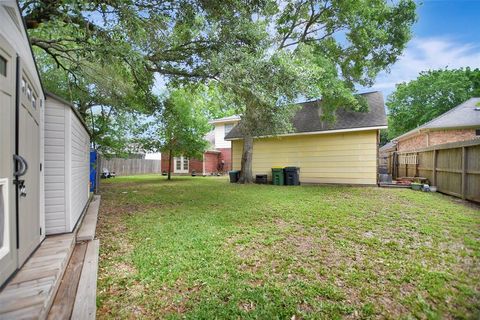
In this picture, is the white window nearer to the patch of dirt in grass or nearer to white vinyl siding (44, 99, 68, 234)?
white vinyl siding (44, 99, 68, 234)

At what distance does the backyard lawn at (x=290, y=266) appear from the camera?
81.8 inches

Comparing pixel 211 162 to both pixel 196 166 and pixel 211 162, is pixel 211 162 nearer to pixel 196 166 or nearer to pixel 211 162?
pixel 211 162

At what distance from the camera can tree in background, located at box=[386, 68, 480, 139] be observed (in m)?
24.7

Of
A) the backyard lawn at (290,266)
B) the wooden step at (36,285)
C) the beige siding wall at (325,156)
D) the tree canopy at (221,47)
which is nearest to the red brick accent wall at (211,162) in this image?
the beige siding wall at (325,156)

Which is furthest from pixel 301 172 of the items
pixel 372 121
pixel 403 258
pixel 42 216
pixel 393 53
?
pixel 42 216

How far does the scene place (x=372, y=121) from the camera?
10.2 metres

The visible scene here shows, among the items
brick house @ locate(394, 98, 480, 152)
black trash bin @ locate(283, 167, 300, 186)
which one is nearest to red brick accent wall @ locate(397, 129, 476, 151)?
brick house @ locate(394, 98, 480, 152)

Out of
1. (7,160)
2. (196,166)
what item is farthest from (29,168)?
(196,166)

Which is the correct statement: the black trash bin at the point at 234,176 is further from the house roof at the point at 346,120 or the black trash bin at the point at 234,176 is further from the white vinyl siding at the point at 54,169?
the white vinyl siding at the point at 54,169

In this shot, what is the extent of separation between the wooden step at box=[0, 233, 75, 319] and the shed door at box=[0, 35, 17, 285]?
0.13m

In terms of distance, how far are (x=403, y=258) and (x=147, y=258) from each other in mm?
3187

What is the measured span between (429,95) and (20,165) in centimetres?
3478

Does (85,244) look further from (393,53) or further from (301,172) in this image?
(393,53)

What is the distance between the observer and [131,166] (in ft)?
70.3
